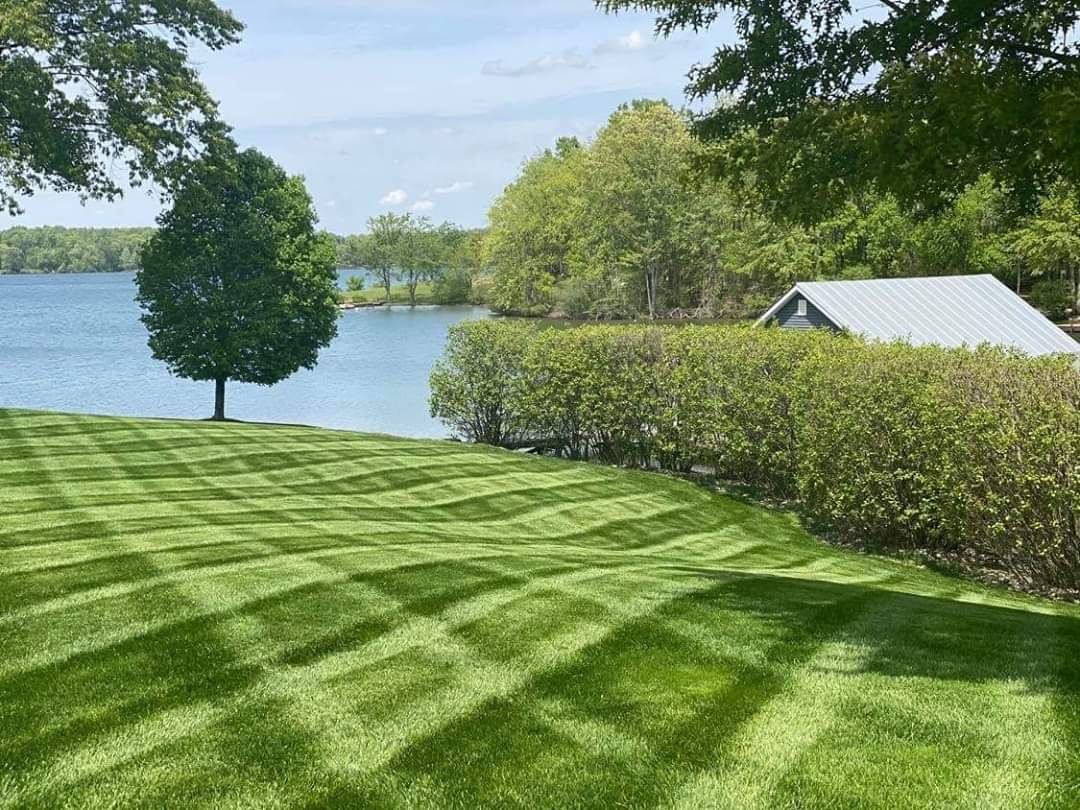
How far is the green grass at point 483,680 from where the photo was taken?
362 centimetres

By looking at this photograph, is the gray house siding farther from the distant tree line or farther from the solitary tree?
the distant tree line

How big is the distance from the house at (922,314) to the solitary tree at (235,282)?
558 inches

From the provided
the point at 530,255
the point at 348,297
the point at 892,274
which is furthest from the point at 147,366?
the point at 348,297

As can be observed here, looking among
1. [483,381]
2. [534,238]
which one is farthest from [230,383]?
[534,238]

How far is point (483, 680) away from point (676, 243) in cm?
5569

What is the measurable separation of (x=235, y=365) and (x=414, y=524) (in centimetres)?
1690

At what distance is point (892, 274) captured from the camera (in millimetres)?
49312

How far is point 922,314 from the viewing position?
23312mm

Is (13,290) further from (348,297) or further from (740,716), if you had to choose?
(740,716)

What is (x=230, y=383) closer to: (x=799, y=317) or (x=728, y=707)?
(x=799, y=317)

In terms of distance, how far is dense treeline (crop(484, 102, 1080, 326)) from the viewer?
47.8 m

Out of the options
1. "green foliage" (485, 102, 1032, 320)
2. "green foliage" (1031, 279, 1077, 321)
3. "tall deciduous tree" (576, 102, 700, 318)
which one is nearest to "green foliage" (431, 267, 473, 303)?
"green foliage" (485, 102, 1032, 320)

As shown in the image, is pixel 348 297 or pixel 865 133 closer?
pixel 865 133

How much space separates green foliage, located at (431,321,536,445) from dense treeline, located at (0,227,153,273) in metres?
131
